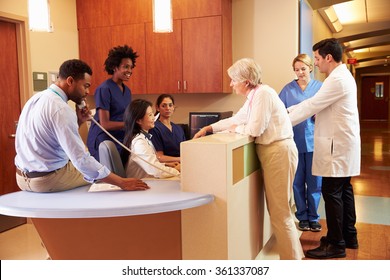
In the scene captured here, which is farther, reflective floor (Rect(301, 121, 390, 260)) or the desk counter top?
reflective floor (Rect(301, 121, 390, 260))

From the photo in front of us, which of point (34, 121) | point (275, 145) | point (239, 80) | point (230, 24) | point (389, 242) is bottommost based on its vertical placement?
point (389, 242)

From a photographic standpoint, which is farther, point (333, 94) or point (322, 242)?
point (322, 242)

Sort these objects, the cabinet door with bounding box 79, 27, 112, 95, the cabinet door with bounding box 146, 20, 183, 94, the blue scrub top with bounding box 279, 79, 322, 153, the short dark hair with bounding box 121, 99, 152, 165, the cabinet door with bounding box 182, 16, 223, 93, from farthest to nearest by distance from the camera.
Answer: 1. the cabinet door with bounding box 79, 27, 112, 95
2. the cabinet door with bounding box 146, 20, 183, 94
3. the cabinet door with bounding box 182, 16, 223, 93
4. the blue scrub top with bounding box 279, 79, 322, 153
5. the short dark hair with bounding box 121, 99, 152, 165

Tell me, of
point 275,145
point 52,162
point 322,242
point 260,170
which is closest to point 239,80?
point 275,145

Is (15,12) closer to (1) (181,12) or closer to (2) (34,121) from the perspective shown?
(1) (181,12)

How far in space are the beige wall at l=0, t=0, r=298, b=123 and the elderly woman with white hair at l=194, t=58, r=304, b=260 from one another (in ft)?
6.28

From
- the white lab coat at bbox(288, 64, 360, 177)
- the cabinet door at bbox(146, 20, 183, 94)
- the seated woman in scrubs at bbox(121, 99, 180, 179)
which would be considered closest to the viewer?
the seated woman in scrubs at bbox(121, 99, 180, 179)

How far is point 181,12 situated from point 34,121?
9.37 feet

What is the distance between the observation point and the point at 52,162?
2029 mm

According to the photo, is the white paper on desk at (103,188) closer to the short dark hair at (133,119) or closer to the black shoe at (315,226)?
the short dark hair at (133,119)

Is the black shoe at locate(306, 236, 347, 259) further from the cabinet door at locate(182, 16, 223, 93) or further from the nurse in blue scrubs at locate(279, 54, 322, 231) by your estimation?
the cabinet door at locate(182, 16, 223, 93)

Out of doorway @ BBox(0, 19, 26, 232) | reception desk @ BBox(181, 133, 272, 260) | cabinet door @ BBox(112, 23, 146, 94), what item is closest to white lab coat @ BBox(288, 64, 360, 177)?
reception desk @ BBox(181, 133, 272, 260)

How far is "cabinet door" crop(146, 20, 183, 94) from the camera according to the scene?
4.54m

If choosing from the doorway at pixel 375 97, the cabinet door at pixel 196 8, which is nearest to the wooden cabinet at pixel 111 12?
the cabinet door at pixel 196 8
